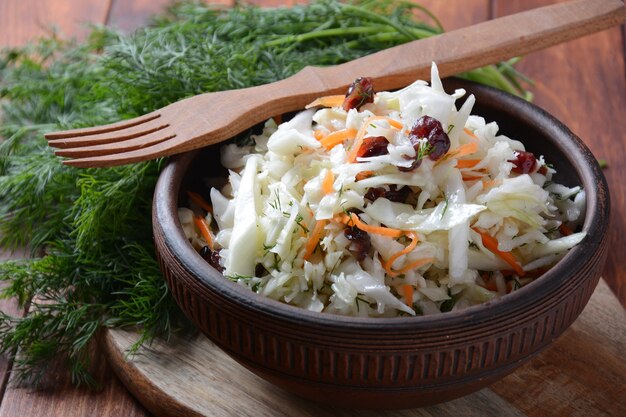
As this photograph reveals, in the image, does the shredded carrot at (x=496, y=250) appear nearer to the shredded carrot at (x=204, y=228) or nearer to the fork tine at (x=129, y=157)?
the shredded carrot at (x=204, y=228)

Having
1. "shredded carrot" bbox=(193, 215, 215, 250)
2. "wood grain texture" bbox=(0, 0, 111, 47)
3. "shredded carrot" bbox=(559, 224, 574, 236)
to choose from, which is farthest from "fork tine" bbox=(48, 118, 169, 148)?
"wood grain texture" bbox=(0, 0, 111, 47)

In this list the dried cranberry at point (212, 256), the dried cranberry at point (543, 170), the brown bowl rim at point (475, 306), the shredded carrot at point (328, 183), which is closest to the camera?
the brown bowl rim at point (475, 306)

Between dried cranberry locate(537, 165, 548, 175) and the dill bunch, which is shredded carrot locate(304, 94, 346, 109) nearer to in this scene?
the dill bunch

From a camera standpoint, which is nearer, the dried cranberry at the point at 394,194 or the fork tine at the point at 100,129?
the dried cranberry at the point at 394,194

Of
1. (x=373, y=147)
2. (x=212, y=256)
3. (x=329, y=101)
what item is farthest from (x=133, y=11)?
(x=373, y=147)

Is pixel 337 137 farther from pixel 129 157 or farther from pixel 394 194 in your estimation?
pixel 129 157

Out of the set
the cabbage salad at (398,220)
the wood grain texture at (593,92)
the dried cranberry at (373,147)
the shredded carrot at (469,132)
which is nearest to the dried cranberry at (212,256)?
the cabbage salad at (398,220)
